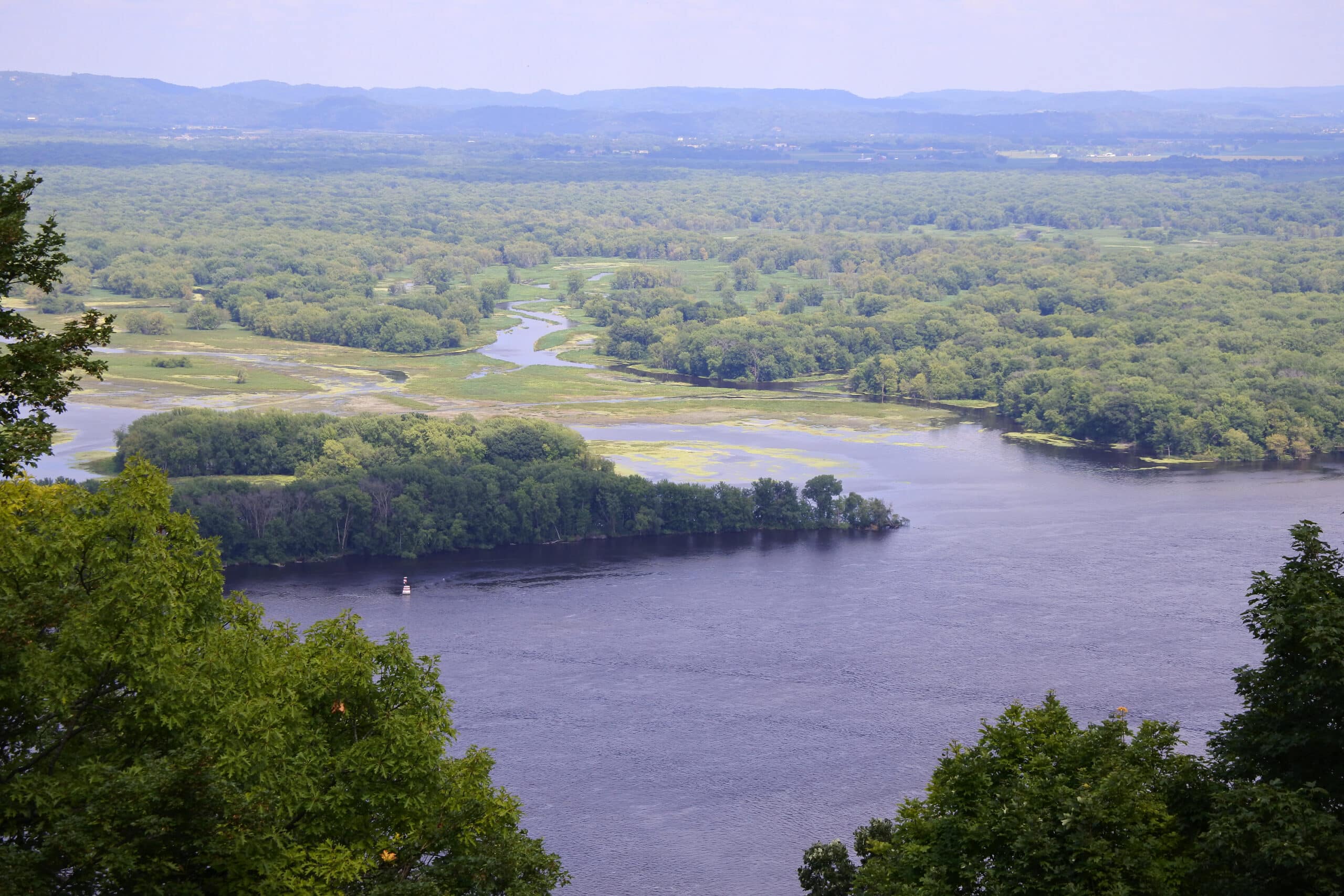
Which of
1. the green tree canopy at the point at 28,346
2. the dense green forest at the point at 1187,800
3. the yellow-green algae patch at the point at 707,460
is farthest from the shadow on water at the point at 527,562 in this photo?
the green tree canopy at the point at 28,346

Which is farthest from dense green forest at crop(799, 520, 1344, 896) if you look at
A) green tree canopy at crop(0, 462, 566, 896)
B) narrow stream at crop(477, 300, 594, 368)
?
narrow stream at crop(477, 300, 594, 368)

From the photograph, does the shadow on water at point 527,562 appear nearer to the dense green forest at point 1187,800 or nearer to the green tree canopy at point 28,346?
the dense green forest at point 1187,800

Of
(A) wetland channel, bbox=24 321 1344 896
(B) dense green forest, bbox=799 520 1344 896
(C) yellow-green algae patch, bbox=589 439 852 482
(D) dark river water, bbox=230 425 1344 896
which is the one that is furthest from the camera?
(C) yellow-green algae patch, bbox=589 439 852 482

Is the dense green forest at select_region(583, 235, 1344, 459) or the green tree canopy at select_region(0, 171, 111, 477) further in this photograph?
the dense green forest at select_region(583, 235, 1344, 459)

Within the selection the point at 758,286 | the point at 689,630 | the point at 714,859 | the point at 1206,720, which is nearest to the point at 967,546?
the point at 689,630

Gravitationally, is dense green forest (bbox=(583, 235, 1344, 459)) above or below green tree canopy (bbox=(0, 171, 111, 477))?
below

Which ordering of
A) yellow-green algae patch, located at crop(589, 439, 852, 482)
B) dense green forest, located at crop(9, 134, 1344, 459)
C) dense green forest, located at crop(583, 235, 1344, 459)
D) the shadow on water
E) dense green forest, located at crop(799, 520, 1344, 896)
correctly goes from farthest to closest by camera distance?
dense green forest, located at crop(9, 134, 1344, 459) < dense green forest, located at crop(583, 235, 1344, 459) < yellow-green algae patch, located at crop(589, 439, 852, 482) < the shadow on water < dense green forest, located at crop(799, 520, 1344, 896)

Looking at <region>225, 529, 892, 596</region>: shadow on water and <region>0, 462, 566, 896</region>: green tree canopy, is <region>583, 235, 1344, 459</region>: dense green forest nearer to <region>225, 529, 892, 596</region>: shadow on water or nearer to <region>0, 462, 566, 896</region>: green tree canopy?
<region>225, 529, 892, 596</region>: shadow on water

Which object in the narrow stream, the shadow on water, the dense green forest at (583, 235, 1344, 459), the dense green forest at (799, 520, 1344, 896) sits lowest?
the shadow on water
